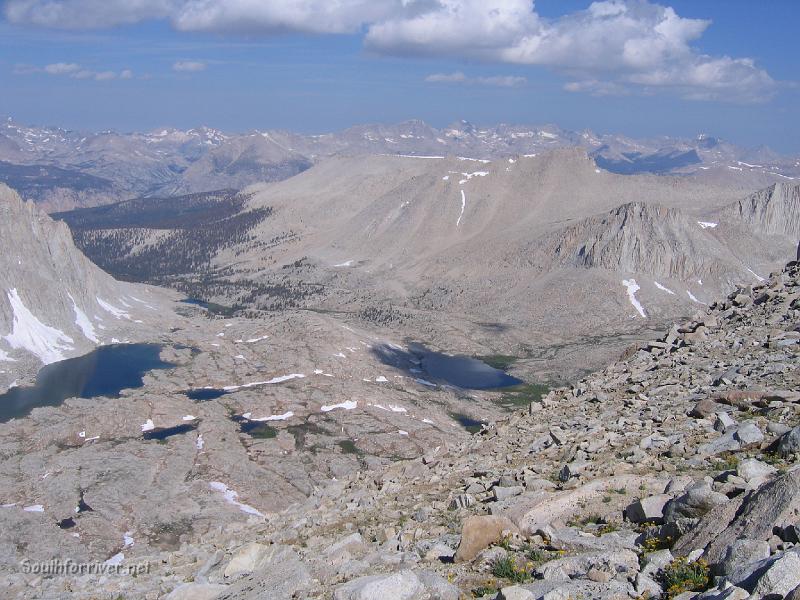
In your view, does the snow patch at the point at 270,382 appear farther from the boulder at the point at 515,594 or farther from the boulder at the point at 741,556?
the boulder at the point at 741,556

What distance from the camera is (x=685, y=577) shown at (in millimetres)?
15375

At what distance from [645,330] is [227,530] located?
177741 millimetres

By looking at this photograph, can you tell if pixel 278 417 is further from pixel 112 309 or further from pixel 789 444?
pixel 789 444

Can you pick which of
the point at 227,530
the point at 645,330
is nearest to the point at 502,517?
the point at 227,530

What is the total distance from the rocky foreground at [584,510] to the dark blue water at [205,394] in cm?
9721

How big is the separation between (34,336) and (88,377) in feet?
66.2

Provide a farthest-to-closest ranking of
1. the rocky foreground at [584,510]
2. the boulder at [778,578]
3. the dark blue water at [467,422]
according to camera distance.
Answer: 1. the dark blue water at [467,422]
2. the rocky foreground at [584,510]
3. the boulder at [778,578]

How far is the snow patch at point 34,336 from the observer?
490 feet

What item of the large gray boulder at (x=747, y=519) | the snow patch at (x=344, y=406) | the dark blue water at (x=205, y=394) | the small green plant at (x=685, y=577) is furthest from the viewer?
the dark blue water at (x=205, y=394)

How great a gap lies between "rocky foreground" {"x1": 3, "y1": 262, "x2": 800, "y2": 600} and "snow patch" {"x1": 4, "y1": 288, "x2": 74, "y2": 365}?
129m

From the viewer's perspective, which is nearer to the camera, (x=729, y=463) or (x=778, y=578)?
(x=778, y=578)

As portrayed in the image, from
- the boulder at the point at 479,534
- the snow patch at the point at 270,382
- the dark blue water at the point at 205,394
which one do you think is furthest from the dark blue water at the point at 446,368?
the boulder at the point at 479,534

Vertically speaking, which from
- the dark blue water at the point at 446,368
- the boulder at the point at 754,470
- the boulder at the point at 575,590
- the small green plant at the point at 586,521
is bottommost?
the dark blue water at the point at 446,368

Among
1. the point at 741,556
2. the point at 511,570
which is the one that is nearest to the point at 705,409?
the point at 511,570
